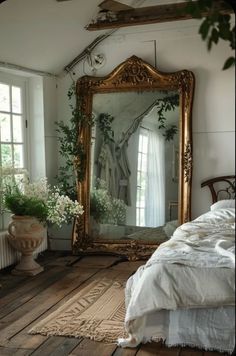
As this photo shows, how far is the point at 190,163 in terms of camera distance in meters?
2.41

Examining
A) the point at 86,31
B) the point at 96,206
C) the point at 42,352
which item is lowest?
the point at 42,352

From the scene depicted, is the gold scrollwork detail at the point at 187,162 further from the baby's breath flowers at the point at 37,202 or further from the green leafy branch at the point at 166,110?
the baby's breath flowers at the point at 37,202

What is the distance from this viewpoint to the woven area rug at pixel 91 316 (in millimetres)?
2656

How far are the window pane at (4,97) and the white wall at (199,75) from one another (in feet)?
2.98

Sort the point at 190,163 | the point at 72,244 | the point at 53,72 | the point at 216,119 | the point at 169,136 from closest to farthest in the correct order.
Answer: the point at 216,119 → the point at 190,163 → the point at 169,136 → the point at 53,72 → the point at 72,244

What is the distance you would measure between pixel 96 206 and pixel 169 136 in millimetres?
1781

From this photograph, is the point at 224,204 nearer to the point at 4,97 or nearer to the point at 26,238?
the point at 26,238

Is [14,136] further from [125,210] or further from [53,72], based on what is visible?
[125,210]

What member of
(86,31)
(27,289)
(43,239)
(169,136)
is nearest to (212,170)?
(169,136)

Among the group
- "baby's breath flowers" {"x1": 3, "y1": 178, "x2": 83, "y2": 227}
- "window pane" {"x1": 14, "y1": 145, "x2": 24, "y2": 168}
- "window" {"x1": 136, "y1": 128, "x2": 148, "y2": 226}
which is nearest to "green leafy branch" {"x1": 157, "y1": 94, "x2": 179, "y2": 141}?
"window" {"x1": 136, "y1": 128, "x2": 148, "y2": 226}

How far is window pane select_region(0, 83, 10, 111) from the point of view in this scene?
4008mm

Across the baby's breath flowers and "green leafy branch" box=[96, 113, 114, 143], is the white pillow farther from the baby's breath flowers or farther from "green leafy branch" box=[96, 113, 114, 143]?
"green leafy branch" box=[96, 113, 114, 143]

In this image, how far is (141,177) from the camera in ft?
11.6

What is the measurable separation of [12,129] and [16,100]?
0.28 meters
